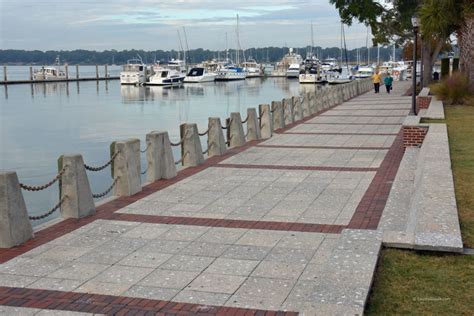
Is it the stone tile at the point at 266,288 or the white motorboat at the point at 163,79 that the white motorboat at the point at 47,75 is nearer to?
the white motorboat at the point at 163,79

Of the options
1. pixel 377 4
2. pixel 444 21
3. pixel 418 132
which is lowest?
pixel 418 132

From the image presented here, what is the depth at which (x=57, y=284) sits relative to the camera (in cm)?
626

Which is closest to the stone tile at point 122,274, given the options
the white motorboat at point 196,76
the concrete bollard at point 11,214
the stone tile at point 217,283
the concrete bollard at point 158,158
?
the stone tile at point 217,283

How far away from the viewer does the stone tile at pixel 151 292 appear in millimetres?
5848

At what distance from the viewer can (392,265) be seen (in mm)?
5824

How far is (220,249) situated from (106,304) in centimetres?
193

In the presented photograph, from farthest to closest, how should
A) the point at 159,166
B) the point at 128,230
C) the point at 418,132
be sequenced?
the point at 418,132 < the point at 159,166 < the point at 128,230

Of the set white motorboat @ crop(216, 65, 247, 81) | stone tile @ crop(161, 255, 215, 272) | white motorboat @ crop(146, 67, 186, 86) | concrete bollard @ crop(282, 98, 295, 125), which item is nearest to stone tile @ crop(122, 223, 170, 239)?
stone tile @ crop(161, 255, 215, 272)

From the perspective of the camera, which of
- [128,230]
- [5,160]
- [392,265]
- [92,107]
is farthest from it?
[92,107]

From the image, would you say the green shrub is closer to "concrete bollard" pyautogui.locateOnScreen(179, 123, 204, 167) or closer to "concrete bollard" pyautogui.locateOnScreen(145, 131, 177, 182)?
"concrete bollard" pyautogui.locateOnScreen(179, 123, 204, 167)

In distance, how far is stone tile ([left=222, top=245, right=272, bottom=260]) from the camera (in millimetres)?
7006

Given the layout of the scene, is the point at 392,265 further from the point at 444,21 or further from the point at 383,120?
the point at 444,21

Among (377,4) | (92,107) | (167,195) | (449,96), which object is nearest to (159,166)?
(167,195)

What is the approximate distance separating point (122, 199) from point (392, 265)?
5.59 m
